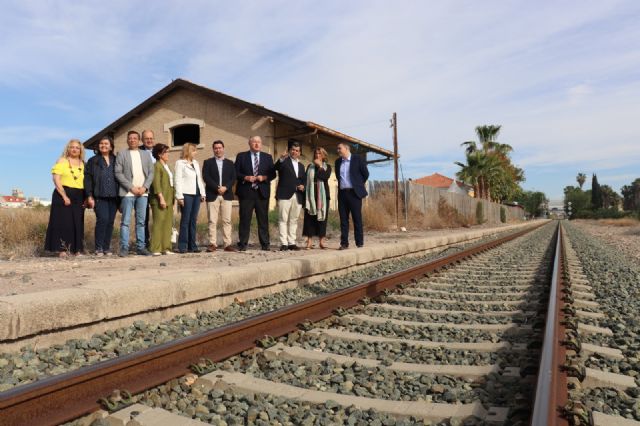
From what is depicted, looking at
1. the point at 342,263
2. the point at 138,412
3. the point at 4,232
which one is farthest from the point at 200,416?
the point at 4,232

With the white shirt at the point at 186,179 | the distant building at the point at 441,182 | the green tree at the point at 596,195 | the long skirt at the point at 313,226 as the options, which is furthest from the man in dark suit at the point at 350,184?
the green tree at the point at 596,195

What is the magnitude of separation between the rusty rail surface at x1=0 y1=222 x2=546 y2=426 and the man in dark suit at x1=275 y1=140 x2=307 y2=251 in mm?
4454

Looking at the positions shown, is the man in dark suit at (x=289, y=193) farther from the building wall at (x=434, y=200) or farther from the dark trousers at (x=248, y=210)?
the building wall at (x=434, y=200)

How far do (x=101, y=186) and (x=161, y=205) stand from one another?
2.79 ft

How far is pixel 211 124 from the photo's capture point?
18938mm

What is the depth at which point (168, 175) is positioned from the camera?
300 inches

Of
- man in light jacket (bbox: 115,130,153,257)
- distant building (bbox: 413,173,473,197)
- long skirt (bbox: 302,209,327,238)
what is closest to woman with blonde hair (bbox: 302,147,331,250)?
long skirt (bbox: 302,209,327,238)

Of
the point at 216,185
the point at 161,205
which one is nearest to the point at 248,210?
the point at 216,185

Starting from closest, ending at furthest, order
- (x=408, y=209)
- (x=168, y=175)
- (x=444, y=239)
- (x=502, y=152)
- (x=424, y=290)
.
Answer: (x=424, y=290)
(x=168, y=175)
(x=444, y=239)
(x=408, y=209)
(x=502, y=152)

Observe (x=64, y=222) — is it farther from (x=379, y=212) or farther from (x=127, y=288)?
(x=379, y=212)

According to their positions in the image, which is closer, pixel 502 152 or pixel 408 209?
pixel 408 209

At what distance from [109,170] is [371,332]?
5.10 meters

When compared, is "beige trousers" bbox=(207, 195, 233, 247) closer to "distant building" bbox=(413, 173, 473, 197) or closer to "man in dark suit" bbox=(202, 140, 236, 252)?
"man in dark suit" bbox=(202, 140, 236, 252)

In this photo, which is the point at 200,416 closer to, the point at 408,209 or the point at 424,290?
the point at 424,290
